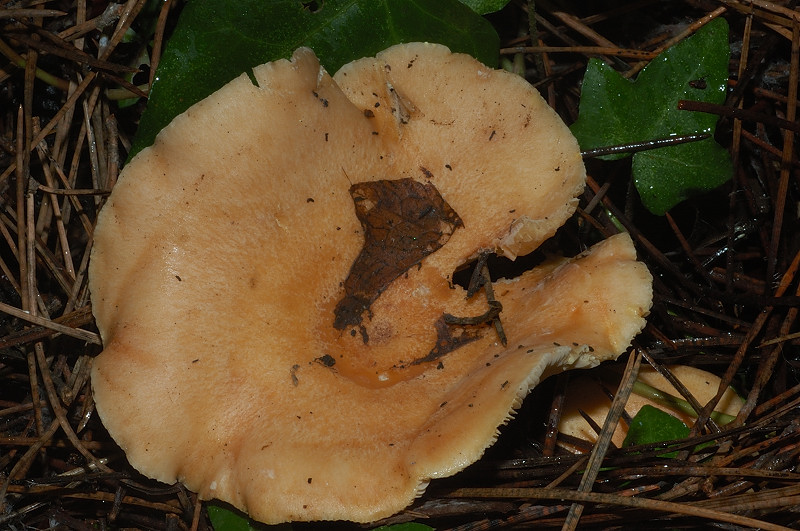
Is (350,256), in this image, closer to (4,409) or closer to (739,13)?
(4,409)

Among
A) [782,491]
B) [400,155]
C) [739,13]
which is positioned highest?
[739,13]

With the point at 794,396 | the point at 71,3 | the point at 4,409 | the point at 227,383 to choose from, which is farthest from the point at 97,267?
the point at 794,396

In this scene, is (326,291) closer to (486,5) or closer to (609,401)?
(609,401)

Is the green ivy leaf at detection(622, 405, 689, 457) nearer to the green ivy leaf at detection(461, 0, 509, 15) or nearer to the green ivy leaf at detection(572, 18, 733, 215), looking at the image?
the green ivy leaf at detection(572, 18, 733, 215)

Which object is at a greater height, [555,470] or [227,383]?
[227,383]

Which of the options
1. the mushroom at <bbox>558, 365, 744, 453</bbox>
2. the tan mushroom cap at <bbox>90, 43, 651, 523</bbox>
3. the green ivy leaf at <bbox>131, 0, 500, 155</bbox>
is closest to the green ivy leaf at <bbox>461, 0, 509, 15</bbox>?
the green ivy leaf at <bbox>131, 0, 500, 155</bbox>

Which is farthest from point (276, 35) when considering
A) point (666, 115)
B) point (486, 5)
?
point (666, 115)
